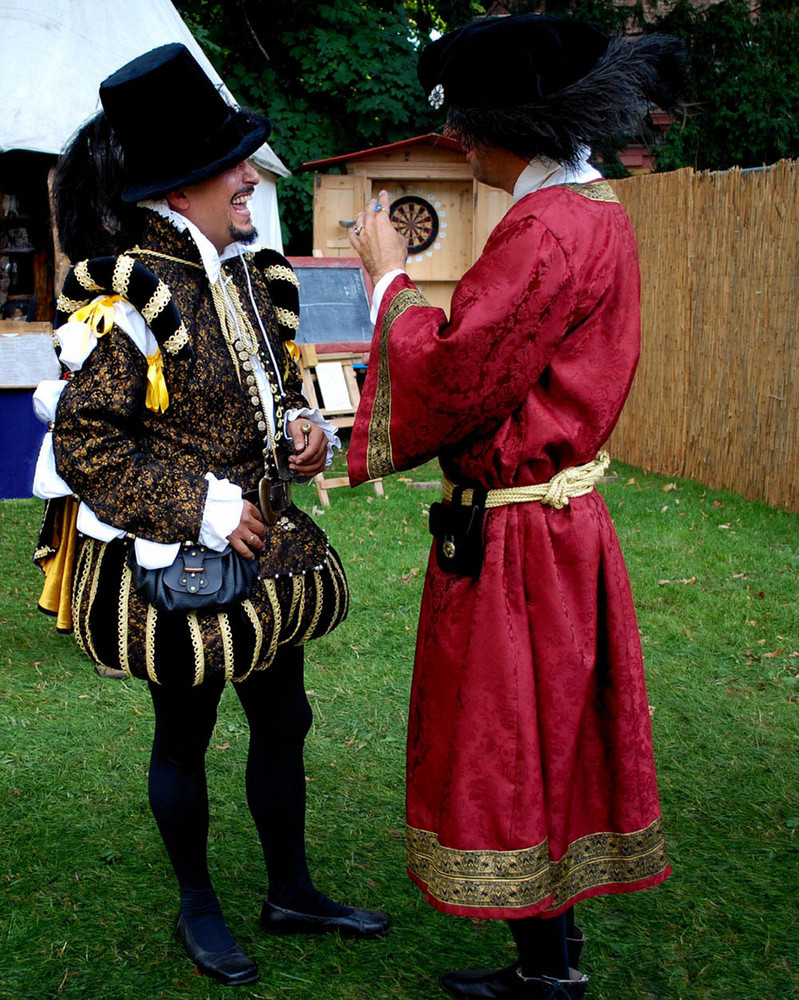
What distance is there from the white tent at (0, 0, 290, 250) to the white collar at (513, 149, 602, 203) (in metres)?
5.64

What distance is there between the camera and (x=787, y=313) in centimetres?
611

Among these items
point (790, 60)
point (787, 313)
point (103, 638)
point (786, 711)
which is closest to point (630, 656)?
point (103, 638)

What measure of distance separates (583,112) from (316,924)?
1.85 m

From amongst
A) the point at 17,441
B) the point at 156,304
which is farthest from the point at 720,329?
the point at 156,304

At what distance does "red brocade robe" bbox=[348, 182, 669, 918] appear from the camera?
1.77 m

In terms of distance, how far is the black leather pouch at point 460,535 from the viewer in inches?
75.2

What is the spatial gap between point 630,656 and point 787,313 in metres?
4.76

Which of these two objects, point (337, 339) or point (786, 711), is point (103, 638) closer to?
point (786, 711)

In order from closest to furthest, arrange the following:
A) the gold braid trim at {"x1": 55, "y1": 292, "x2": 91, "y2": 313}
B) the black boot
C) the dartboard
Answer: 1. the gold braid trim at {"x1": 55, "y1": 292, "x2": 91, "y2": 313}
2. the black boot
3. the dartboard

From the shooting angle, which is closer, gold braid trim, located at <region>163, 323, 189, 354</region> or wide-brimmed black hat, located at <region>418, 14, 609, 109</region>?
wide-brimmed black hat, located at <region>418, 14, 609, 109</region>

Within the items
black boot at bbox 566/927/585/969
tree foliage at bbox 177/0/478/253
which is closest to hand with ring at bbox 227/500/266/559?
black boot at bbox 566/927/585/969

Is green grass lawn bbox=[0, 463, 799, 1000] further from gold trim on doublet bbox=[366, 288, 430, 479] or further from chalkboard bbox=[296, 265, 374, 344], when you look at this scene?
chalkboard bbox=[296, 265, 374, 344]

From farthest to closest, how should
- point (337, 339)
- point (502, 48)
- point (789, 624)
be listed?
point (337, 339), point (789, 624), point (502, 48)

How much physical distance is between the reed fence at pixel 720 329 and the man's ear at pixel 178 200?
16.0 feet
